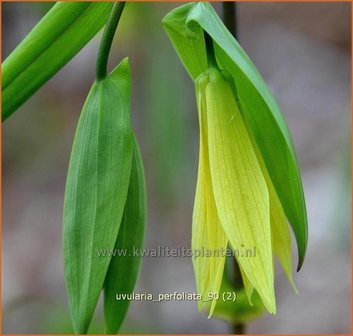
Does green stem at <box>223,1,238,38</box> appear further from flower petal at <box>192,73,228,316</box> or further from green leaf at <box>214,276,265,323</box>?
green leaf at <box>214,276,265,323</box>

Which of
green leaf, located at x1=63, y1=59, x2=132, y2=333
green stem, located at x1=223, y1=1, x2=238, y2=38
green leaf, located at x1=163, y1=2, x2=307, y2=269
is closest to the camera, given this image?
green leaf, located at x1=163, y1=2, x2=307, y2=269

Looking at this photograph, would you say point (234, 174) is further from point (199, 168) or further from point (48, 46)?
point (48, 46)

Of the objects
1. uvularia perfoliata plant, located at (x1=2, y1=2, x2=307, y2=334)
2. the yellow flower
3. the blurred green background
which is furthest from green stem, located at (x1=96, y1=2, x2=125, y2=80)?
the blurred green background

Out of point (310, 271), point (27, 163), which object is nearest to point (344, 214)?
point (310, 271)

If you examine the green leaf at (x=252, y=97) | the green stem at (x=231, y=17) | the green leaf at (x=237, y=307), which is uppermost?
the green stem at (x=231, y=17)

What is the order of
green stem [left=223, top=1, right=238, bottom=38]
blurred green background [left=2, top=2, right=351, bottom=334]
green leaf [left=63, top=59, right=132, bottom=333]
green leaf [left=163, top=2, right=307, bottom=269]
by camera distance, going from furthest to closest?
1. blurred green background [left=2, top=2, right=351, bottom=334]
2. green stem [left=223, top=1, right=238, bottom=38]
3. green leaf [left=63, top=59, right=132, bottom=333]
4. green leaf [left=163, top=2, right=307, bottom=269]

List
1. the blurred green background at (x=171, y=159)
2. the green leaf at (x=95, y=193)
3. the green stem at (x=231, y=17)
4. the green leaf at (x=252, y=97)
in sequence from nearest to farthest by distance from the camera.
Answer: the green leaf at (x=252, y=97) → the green leaf at (x=95, y=193) → the green stem at (x=231, y=17) → the blurred green background at (x=171, y=159)

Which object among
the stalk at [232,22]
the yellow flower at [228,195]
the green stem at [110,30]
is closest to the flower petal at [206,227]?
A: the yellow flower at [228,195]

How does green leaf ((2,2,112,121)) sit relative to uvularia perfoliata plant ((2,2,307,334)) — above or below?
above

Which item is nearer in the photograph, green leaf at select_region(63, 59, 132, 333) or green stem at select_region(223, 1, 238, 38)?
green leaf at select_region(63, 59, 132, 333)

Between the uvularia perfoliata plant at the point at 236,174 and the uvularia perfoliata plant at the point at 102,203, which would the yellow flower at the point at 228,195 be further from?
the uvularia perfoliata plant at the point at 102,203
